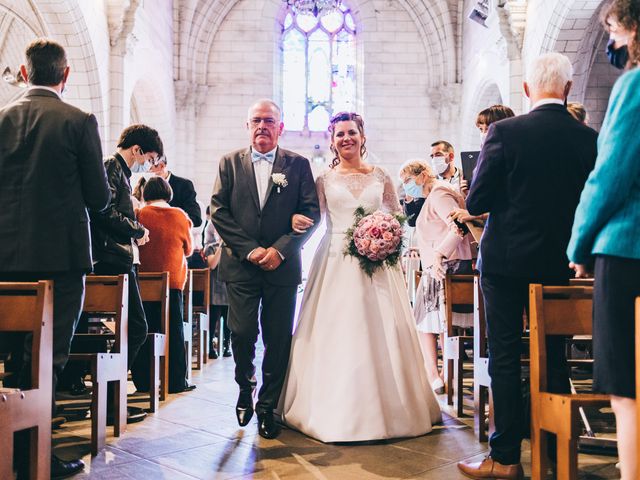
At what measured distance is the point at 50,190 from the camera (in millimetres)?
3131

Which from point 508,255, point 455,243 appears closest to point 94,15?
point 455,243

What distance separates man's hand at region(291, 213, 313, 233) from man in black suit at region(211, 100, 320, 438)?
31mm

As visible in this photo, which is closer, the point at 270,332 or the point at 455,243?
the point at 270,332

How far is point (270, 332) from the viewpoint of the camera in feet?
13.4

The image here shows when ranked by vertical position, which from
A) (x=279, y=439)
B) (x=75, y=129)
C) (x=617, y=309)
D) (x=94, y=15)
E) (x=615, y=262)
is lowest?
(x=279, y=439)

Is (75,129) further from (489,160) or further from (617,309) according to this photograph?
(617,309)

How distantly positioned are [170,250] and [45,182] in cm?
235

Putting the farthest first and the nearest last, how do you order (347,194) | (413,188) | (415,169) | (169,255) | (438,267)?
(413,188), (415,169), (169,255), (438,267), (347,194)

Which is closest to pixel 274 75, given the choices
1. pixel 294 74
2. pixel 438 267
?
pixel 294 74

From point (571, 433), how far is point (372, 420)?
155cm

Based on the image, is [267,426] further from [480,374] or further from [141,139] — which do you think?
[141,139]

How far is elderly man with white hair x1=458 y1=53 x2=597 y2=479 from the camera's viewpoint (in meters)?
2.97

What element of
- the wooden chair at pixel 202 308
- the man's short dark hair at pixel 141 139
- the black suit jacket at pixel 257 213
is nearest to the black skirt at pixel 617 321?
the black suit jacket at pixel 257 213

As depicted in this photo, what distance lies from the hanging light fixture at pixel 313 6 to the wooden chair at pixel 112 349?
1307 centimetres
